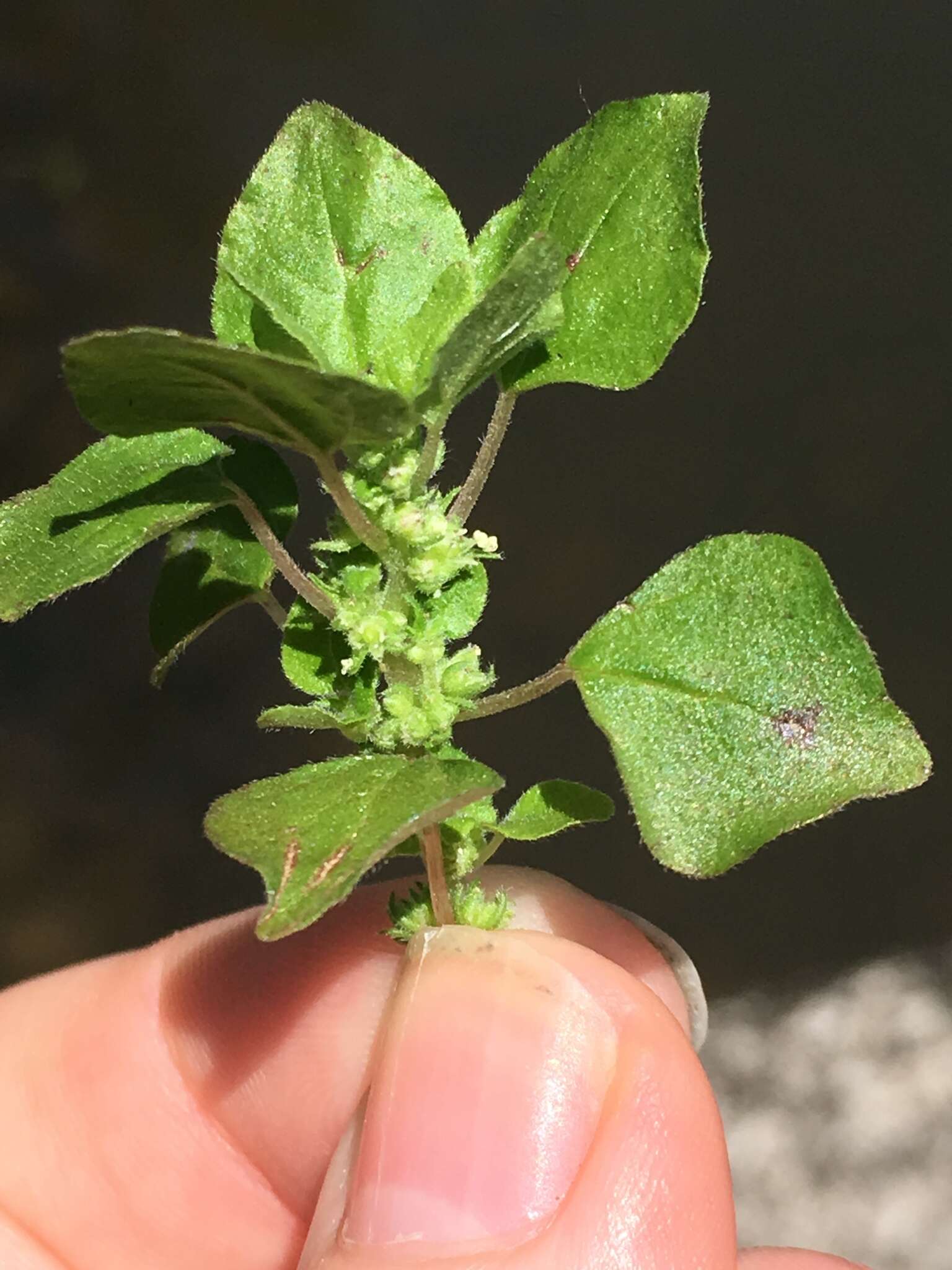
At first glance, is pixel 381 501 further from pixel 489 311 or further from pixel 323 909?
pixel 323 909

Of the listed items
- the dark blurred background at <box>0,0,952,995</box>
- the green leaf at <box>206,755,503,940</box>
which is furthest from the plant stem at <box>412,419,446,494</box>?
the dark blurred background at <box>0,0,952,995</box>

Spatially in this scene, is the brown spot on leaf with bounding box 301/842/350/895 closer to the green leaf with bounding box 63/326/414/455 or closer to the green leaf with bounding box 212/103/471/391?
the green leaf with bounding box 63/326/414/455

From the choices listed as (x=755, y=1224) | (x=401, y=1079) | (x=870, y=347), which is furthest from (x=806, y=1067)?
(x=401, y=1079)

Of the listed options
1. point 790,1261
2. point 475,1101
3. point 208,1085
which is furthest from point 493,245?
point 790,1261

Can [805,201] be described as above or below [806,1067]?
above

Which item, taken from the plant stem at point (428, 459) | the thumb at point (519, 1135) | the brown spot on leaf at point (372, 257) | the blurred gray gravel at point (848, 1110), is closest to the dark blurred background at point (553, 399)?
the blurred gray gravel at point (848, 1110)
